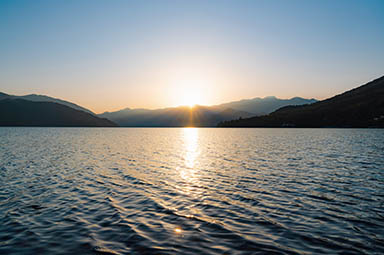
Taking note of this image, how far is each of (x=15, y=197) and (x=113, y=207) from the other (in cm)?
977

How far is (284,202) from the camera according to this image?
819 inches

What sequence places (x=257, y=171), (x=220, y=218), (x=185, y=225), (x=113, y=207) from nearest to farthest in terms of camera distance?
1. (x=185, y=225)
2. (x=220, y=218)
3. (x=113, y=207)
4. (x=257, y=171)

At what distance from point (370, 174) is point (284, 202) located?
1998cm

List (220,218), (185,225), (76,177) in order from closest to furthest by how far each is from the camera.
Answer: (185,225) → (220,218) → (76,177)

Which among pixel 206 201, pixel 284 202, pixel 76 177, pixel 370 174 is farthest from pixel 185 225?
pixel 370 174

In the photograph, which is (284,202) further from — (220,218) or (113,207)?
(113,207)

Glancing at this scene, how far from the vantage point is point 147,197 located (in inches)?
891

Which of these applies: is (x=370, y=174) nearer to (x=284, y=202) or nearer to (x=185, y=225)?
(x=284, y=202)

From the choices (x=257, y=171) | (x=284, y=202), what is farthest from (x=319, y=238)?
(x=257, y=171)

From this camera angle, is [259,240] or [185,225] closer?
[259,240]

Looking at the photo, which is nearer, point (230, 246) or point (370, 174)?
point (230, 246)

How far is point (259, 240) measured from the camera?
13.6 metres

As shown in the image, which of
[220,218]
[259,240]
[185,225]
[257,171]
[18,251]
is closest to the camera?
[18,251]

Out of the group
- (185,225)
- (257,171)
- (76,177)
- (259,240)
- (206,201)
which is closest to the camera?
(259,240)
